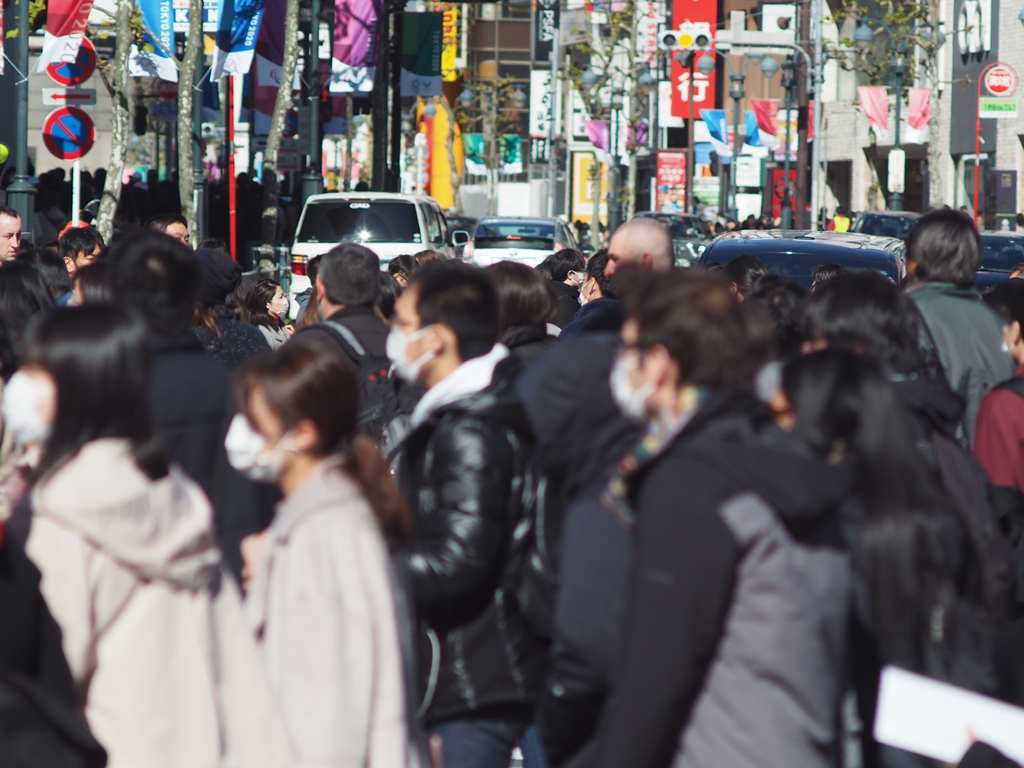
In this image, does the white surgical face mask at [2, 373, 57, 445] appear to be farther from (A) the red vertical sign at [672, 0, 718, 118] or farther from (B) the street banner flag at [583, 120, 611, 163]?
(A) the red vertical sign at [672, 0, 718, 118]

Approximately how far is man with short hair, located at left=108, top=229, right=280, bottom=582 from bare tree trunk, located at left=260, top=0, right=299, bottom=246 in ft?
70.1

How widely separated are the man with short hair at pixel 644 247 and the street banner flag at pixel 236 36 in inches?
669

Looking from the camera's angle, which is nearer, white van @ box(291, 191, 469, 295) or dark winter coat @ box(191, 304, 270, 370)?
dark winter coat @ box(191, 304, 270, 370)

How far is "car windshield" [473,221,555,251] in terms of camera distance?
88.3 ft

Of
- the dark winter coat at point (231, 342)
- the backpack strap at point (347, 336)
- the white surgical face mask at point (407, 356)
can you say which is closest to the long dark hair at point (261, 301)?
the dark winter coat at point (231, 342)

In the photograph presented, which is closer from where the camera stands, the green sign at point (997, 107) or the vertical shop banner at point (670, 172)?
the green sign at point (997, 107)

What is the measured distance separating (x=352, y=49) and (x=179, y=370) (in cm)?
2801

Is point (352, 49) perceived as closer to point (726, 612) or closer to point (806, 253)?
point (806, 253)

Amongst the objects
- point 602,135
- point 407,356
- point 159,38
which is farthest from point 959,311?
point 602,135

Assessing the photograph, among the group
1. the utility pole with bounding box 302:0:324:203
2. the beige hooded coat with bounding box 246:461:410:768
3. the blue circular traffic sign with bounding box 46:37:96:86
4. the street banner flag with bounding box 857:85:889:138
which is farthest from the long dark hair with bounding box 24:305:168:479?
the street banner flag with bounding box 857:85:889:138

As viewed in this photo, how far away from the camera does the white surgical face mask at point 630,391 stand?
336cm

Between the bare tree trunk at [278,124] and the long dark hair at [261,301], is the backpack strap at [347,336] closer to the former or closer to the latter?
the long dark hair at [261,301]

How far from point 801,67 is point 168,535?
3553 centimetres

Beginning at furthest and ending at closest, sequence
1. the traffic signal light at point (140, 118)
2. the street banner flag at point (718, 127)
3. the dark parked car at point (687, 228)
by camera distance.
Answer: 1. the street banner flag at point (718, 127)
2. the dark parked car at point (687, 228)
3. the traffic signal light at point (140, 118)
